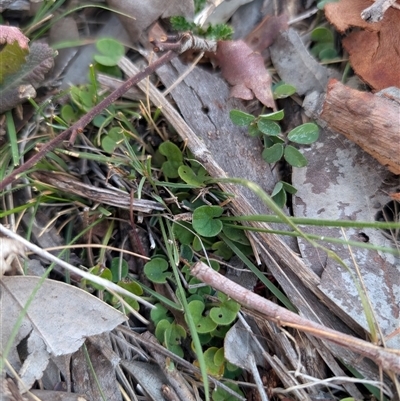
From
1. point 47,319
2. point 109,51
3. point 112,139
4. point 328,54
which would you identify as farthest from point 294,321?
point 109,51

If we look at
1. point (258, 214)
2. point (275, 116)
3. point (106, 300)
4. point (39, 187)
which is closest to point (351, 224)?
point (258, 214)

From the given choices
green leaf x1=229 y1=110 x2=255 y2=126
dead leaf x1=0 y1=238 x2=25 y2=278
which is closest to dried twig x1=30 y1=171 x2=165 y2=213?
dead leaf x1=0 y1=238 x2=25 y2=278

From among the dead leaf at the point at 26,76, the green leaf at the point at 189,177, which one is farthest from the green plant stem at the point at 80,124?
the green leaf at the point at 189,177

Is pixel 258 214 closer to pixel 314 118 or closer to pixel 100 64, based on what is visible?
pixel 314 118

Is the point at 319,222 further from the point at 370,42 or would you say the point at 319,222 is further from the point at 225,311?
the point at 370,42

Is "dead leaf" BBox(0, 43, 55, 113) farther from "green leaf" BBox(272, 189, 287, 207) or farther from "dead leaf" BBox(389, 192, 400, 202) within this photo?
"dead leaf" BBox(389, 192, 400, 202)

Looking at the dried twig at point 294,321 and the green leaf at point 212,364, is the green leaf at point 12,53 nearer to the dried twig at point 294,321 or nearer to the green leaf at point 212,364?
the dried twig at point 294,321

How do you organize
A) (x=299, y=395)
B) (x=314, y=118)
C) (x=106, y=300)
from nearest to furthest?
(x=299, y=395)
(x=106, y=300)
(x=314, y=118)
